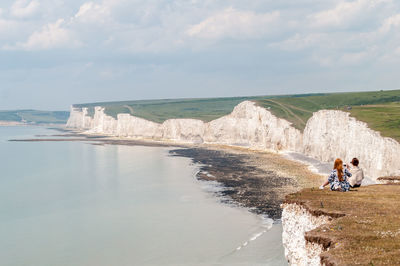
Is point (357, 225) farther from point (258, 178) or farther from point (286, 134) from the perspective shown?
point (286, 134)

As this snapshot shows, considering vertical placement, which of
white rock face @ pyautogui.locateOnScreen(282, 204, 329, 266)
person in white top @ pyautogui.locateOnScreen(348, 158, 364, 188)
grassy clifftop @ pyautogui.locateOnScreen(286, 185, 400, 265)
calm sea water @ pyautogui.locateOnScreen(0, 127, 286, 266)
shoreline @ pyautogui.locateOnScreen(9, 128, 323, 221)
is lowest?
calm sea water @ pyautogui.locateOnScreen(0, 127, 286, 266)

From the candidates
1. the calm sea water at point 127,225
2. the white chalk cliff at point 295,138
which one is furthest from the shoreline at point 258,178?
the white chalk cliff at point 295,138

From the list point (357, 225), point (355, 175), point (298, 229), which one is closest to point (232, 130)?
point (355, 175)

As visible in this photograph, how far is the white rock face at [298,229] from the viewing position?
13895 millimetres

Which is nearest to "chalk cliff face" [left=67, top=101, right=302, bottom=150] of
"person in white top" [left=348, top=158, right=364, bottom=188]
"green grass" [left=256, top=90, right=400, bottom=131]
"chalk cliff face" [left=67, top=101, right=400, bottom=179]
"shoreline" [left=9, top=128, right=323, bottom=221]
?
"chalk cliff face" [left=67, top=101, right=400, bottom=179]

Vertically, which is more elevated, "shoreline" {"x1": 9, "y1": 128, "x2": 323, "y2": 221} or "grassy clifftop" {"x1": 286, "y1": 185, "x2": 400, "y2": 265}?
"grassy clifftop" {"x1": 286, "y1": 185, "x2": 400, "y2": 265}

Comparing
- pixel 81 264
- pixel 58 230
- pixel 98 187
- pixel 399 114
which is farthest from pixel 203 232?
pixel 399 114

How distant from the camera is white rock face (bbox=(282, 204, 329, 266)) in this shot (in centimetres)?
1389

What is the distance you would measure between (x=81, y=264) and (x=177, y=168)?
41.6m

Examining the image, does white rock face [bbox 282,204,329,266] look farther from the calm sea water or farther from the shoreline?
the shoreline

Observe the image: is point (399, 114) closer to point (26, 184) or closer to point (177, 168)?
point (177, 168)

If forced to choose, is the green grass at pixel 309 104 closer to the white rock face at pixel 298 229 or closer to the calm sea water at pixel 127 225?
the calm sea water at pixel 127 225

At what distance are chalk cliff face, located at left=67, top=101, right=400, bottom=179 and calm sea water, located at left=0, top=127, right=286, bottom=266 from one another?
2023 centimetres

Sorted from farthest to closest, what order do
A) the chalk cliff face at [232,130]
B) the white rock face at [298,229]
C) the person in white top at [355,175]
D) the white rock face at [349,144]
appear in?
the chalk cliff face at [232,130] < the white rock face at [349,144] < the person in white top at [355,175] < the white rock face at [298,229]
